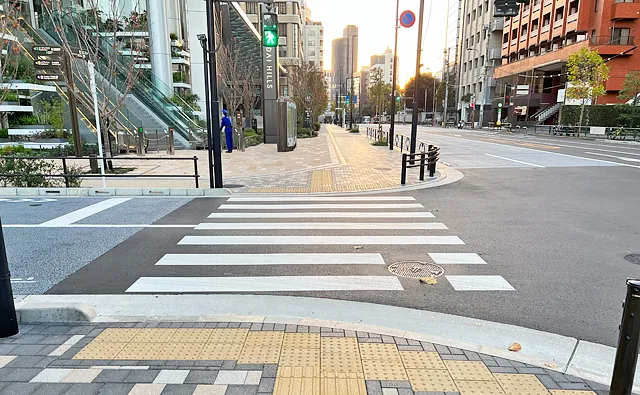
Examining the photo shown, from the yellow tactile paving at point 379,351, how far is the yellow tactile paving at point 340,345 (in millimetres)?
61

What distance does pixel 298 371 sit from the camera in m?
3.19

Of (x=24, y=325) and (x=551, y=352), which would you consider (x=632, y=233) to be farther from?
(x=24, y=325)

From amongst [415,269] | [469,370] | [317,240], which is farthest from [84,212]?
[469,370]

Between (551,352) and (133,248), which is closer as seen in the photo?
(551,352)

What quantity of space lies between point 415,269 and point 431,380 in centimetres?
252

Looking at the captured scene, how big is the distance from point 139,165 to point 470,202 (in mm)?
13451

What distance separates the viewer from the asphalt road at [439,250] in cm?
457

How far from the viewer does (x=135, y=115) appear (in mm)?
24547

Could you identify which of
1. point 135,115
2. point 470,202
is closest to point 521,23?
point 135,115

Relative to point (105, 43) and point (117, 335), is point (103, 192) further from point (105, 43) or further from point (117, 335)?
point (105, 43)

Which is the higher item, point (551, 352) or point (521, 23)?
point (521, 23)

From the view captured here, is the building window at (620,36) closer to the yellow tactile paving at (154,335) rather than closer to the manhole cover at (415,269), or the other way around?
the manhole cover at (415,269)

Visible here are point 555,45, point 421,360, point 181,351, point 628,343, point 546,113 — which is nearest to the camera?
point 628,343

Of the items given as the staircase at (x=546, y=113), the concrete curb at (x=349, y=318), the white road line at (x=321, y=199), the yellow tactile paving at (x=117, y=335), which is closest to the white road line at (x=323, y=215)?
the white road line at (x=321, y=199)
